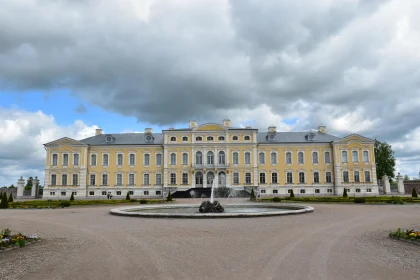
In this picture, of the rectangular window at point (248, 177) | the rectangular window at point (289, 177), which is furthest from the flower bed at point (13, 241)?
the rectangular window at point (289, 177)

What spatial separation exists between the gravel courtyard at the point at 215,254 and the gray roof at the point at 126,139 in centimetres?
3973

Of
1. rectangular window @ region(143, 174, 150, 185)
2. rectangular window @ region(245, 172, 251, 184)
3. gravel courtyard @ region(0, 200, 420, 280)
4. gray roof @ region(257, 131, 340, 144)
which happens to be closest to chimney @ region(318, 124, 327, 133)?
gray roof @ region(257, 131, 340, 144)

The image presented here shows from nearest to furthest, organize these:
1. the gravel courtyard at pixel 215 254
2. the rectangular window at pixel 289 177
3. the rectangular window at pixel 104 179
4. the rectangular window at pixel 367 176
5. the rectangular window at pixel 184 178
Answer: the gravel courtyard at pixel 215 254 < the rectangular window at pixel 367 176 < the rectangular window at pixel 184 178 < the rectangular window at pixel 289 177 < the rectangular window at pixel 104 179

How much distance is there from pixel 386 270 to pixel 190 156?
4387 centimetres

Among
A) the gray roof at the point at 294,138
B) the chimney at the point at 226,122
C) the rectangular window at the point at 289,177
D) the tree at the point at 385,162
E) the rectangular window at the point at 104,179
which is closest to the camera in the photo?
the rectangular window at the point at 289,177

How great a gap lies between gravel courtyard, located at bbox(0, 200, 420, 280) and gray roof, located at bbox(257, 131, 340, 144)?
129 ft

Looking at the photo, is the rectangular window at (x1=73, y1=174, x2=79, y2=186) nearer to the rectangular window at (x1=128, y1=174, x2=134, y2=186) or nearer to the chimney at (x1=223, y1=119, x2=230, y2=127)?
the rectangular window at (x1=128, y1=174, x2=134, y2=186)

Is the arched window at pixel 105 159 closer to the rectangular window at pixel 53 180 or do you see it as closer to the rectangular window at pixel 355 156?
the rectangular window at pixel 53 180

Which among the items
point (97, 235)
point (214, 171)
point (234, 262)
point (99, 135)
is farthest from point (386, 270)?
point (99, 135)

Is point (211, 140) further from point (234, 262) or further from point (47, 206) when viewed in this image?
point (234, 262)

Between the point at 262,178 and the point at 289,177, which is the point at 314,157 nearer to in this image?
the point at 289,177

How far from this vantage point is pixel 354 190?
49.4 meters

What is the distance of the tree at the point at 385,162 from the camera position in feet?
207

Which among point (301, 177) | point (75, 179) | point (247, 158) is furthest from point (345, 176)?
point (75, 179)
